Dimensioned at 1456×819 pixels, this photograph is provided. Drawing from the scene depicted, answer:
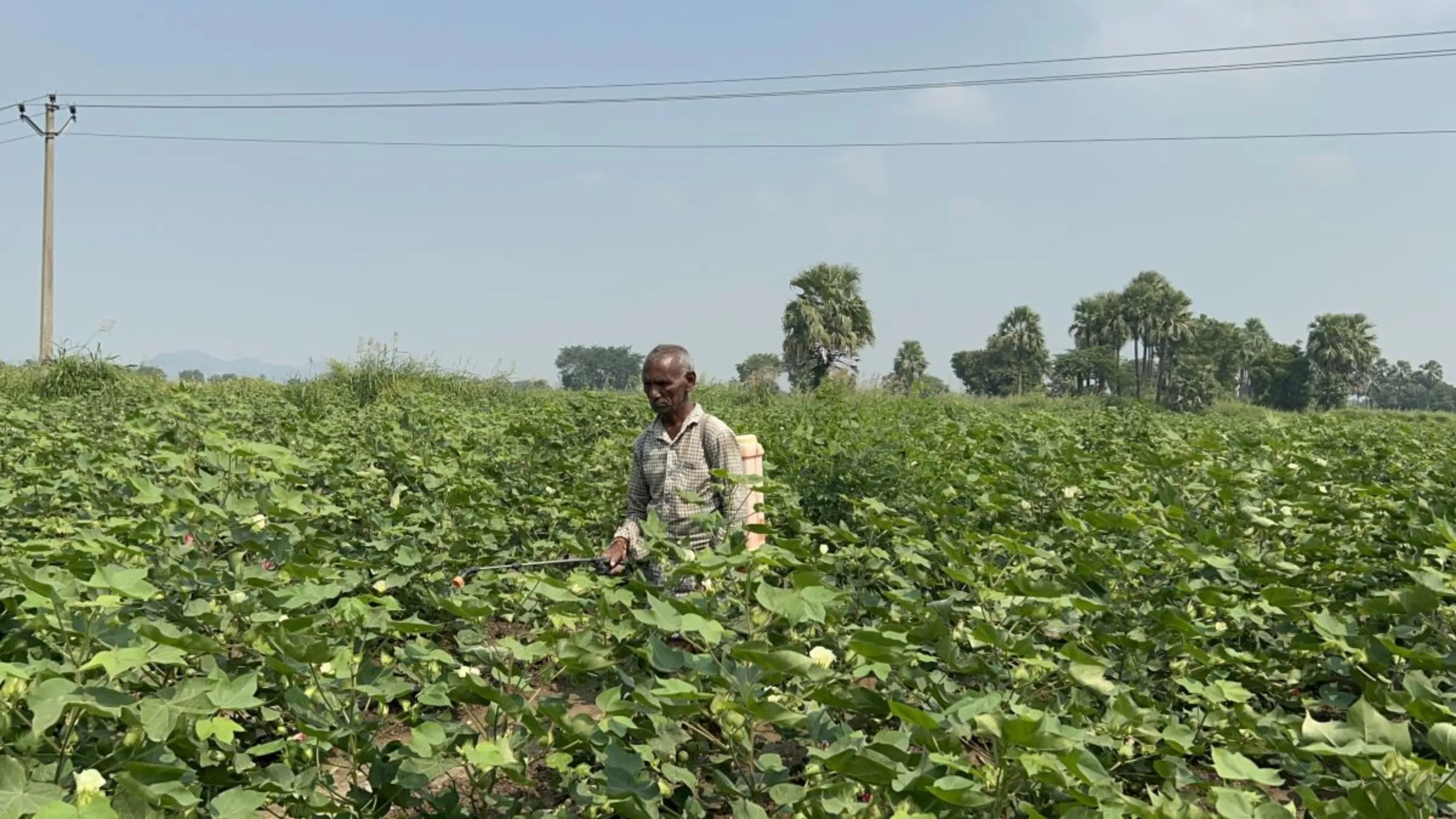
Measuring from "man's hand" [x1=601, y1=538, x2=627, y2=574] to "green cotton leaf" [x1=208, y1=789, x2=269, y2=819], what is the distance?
1.78 metres

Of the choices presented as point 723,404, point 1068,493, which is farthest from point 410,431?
point 723,404

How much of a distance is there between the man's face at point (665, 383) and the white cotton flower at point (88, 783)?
234 cm

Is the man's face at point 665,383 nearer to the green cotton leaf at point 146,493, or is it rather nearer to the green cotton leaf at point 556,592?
the green cotton leaf at point 556,592

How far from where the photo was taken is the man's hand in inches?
129

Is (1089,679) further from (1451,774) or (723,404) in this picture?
(723,404)

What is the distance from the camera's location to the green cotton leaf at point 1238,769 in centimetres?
152

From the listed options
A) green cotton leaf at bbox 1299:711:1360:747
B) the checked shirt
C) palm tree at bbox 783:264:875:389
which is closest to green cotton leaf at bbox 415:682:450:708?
green cotton leaf at bbox 1299:711:1360:747

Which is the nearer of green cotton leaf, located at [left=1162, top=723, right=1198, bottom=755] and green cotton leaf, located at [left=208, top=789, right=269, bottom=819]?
green cotton leaf, located at [left=208, top=789, right=269, bottom=819]

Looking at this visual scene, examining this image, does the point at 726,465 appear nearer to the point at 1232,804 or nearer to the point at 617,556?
the point at 617,556

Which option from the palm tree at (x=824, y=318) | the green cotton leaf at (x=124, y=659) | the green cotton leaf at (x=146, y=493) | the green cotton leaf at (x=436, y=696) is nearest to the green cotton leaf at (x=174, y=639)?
the green cotton leaf at (x=124, y=659)

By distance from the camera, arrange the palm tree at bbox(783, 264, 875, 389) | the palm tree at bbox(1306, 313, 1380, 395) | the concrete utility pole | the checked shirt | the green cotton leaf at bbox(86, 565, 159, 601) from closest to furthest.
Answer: the green cotton leaf at bbox(86, 565, 159, 601) → the checked shirt → the concrete utility pole → the palm tree at bbox(783, 264, 875, 389) → the palm tree at bbox(1306, 313, 1380, 395)

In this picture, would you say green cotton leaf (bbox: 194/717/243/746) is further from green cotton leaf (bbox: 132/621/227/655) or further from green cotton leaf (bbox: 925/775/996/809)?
green cotton leaf (bbox: 925/775/996/809)

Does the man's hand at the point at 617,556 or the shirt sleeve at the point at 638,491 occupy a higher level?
the shirt sleeve at the point at 638,491

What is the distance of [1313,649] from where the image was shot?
257 centimetres
